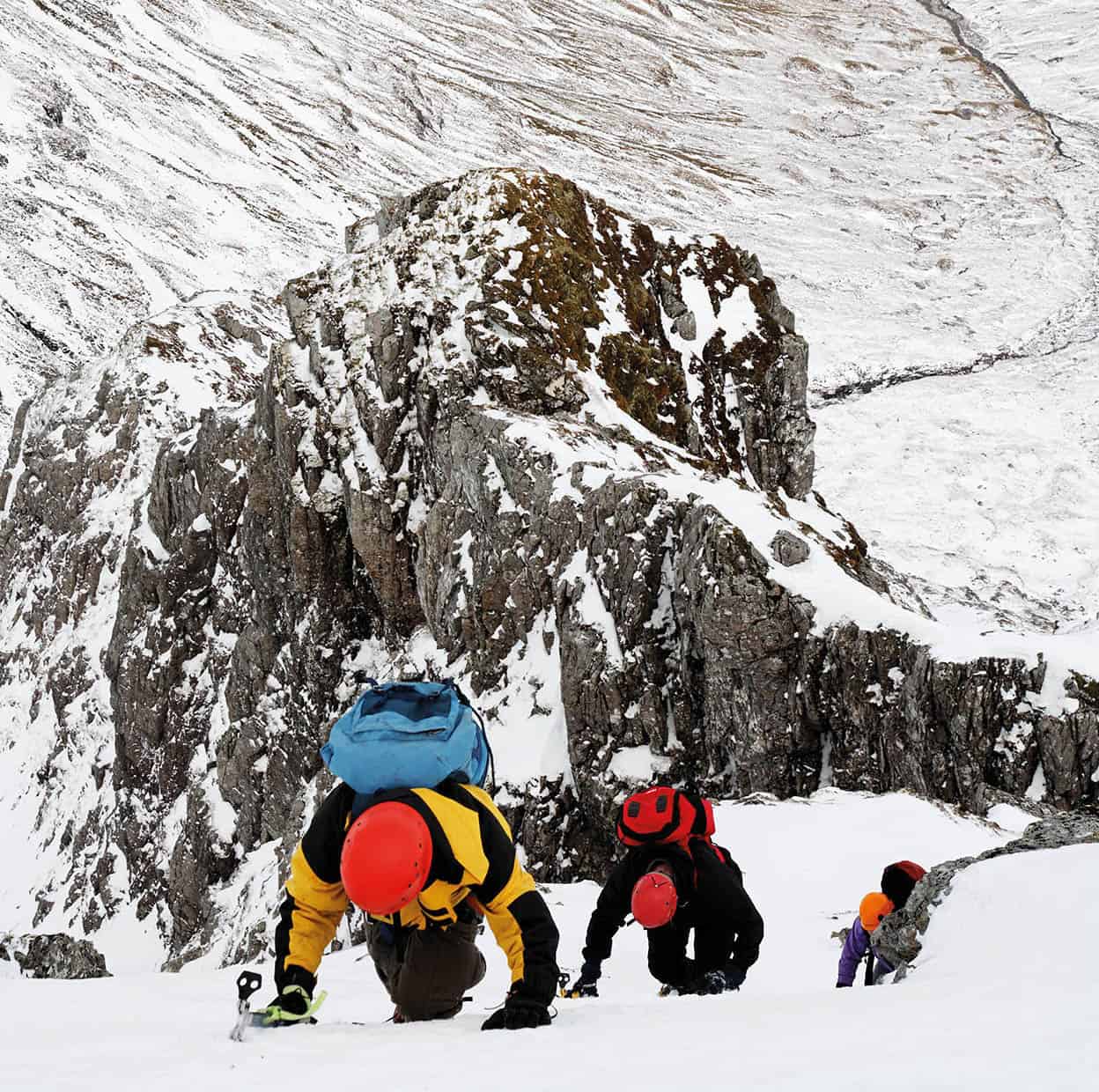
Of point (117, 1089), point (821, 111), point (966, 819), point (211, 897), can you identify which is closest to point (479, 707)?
point (966, 819)

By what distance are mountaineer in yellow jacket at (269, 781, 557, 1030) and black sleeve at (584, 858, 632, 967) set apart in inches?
→ 54.7

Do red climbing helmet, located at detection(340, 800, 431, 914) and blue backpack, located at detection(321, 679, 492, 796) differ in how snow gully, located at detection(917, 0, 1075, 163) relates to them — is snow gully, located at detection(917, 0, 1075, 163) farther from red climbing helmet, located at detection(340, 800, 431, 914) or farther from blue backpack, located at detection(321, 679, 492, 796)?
red climbing helmet, located at detection(340, 800, 431, 914)

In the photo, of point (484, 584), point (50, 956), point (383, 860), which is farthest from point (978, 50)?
point (383, 860)

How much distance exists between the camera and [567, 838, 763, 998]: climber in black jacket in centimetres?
630

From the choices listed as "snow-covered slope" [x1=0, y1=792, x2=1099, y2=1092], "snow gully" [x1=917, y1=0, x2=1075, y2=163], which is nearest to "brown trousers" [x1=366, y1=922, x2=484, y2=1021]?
"snow-covered slope" [x1=0, y1=792, x2=1099, y2=1092]

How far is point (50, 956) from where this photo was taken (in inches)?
942

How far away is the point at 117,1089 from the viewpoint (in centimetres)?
383

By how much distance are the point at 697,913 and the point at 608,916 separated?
1.80ft

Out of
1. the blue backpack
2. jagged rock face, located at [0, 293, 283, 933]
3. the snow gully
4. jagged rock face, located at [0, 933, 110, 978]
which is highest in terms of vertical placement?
the snow gully

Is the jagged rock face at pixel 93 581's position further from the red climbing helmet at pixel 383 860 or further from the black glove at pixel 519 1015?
the red climbing helmet at pixel 383 860

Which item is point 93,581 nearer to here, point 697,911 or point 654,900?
point 697,911

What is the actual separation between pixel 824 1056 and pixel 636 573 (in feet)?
44.5

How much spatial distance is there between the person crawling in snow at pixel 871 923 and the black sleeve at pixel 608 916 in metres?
1.63

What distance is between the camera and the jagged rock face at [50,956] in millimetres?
22547
